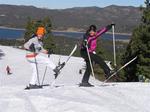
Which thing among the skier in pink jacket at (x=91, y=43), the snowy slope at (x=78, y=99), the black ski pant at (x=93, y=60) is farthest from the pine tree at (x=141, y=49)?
the snowy slope at (x=78, y=99)

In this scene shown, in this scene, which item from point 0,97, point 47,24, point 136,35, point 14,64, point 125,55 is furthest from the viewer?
point 47,24

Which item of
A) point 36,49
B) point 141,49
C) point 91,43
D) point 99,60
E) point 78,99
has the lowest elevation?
point 141,49

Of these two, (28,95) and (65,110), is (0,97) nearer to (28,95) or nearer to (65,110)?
(28,95)

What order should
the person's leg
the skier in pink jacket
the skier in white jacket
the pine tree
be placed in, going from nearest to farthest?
the skier in white jacket, the skier in pink jacket, the person's leg, the pine tree

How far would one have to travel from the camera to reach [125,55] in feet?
198

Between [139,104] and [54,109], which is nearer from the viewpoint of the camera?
[54,109]

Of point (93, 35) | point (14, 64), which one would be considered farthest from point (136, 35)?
point (93, 35)

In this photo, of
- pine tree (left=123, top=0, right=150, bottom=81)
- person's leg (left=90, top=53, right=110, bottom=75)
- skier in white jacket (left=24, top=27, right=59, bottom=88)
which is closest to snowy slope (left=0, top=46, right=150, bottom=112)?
person's leg (left=90, top=53, right=110, bottom=75)

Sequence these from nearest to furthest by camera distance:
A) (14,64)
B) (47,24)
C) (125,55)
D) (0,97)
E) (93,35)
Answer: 1. (0,97)
2. (93,35)
3. (125,55)
4. (14,64)
5. (47,24)

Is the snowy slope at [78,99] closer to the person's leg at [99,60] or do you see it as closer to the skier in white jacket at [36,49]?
the person's leg at [99,60]

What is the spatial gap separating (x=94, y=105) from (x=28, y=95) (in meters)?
2.28

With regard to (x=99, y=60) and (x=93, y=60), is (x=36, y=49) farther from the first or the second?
(x=99, y=60)

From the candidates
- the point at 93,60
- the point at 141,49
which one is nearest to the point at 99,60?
the point at 93,60

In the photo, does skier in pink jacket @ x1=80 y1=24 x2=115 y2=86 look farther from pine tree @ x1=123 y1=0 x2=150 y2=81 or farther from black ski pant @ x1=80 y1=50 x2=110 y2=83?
pine tree @ x1=123 y1=0 x2=150 y2=81
